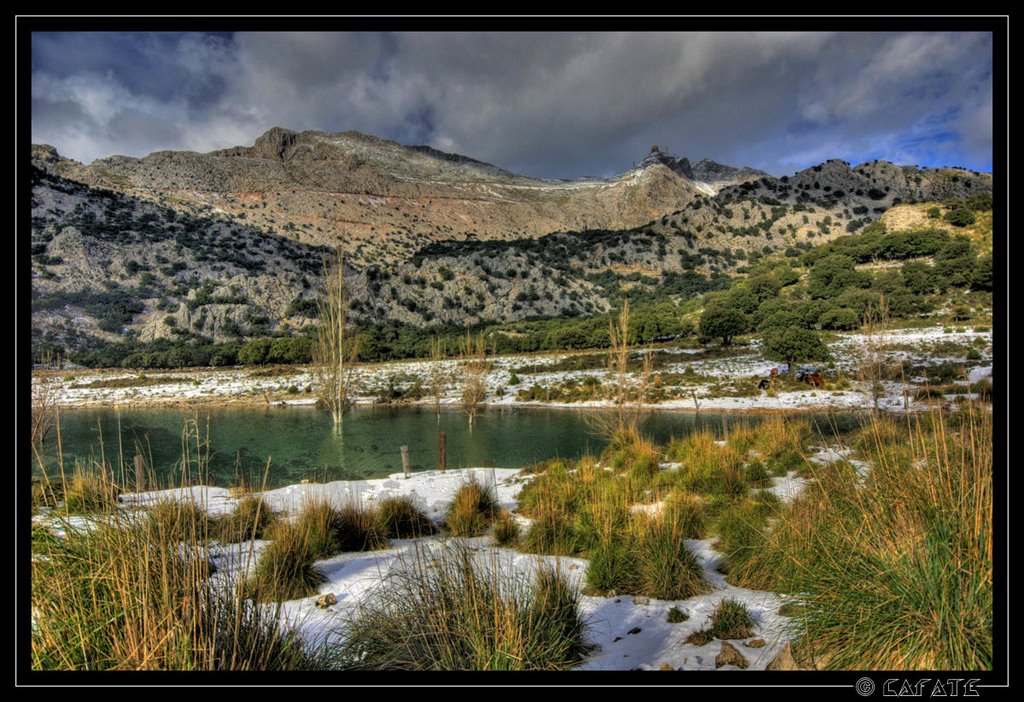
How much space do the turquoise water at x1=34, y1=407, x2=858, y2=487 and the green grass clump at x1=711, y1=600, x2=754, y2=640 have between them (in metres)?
9.52

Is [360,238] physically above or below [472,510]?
above

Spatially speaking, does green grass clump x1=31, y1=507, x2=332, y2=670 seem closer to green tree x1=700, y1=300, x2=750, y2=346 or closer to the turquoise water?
the turquoise water

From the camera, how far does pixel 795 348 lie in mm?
25625

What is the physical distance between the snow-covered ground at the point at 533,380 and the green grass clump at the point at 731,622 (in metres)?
15.1

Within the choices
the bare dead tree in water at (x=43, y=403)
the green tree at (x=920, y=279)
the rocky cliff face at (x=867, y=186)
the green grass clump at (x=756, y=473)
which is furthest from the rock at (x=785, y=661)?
the rocky cliff face at (x=867, y=186)

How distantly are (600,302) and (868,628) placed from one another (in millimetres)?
60166

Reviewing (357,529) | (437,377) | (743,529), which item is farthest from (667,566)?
(437,377)

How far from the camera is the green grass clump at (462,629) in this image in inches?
102

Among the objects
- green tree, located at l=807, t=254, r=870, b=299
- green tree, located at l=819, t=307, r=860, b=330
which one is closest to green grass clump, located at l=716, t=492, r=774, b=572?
green tree, located at l=819, t=307, r=860, b=330

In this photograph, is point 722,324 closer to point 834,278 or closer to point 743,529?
point 834,278

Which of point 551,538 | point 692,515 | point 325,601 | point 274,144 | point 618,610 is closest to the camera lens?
point 618,610

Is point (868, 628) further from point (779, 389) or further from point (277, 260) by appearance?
point (277, 260)

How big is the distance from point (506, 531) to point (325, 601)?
8.14ft
